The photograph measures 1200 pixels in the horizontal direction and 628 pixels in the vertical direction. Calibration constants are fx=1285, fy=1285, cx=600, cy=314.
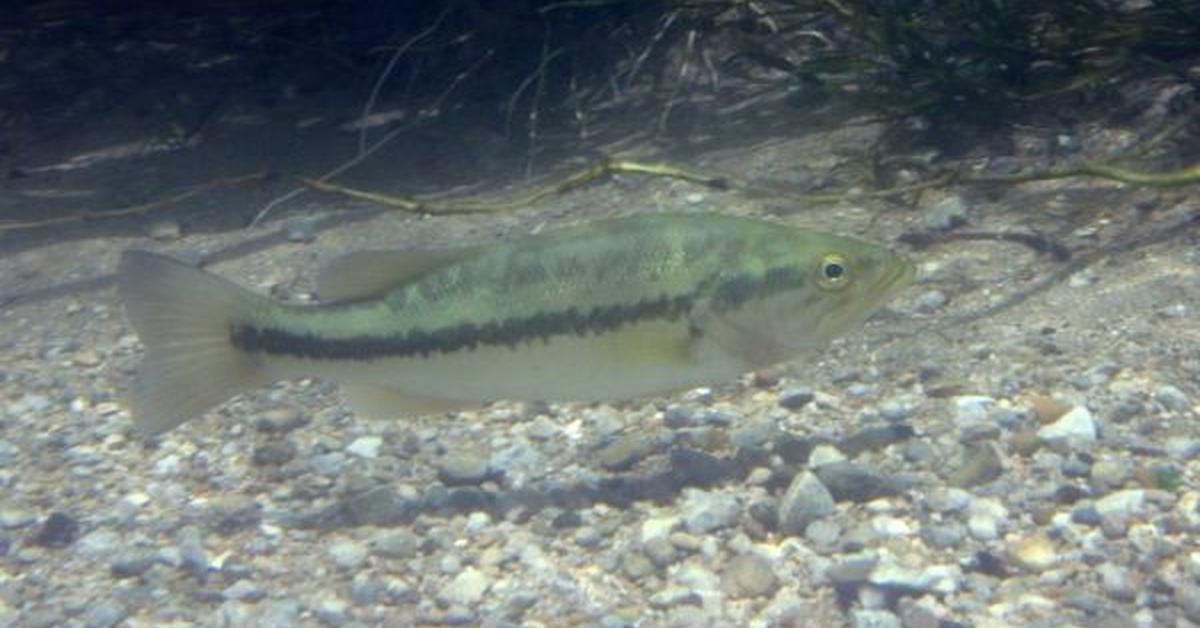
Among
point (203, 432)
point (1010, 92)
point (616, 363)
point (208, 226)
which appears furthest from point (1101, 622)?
point (208, 226)

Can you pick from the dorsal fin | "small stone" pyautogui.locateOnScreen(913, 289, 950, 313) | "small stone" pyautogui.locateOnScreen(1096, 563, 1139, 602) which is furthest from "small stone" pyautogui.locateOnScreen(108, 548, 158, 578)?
"small stone" pyautogui.locateOnScreen(913, 289, 950, 313)

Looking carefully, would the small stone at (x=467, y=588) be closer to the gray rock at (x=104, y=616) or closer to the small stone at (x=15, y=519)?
the gray rock at (x=104, y=616)

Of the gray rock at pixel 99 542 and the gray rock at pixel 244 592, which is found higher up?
the gray rock at pixel 99 542

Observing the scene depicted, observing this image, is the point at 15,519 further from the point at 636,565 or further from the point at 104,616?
the point at 636,565

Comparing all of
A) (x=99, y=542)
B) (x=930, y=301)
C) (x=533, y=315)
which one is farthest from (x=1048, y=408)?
(x=99, y=542)

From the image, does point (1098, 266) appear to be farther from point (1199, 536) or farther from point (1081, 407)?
point (1199, 536)

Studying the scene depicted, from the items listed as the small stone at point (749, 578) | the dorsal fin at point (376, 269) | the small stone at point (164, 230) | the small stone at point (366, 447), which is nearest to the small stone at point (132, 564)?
the small stone at point (366, 447)

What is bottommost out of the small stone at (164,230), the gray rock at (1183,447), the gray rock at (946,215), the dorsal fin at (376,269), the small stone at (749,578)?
the small stone at (749,578)

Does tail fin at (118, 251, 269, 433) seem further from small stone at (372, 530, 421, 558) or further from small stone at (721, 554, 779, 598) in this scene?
small stone at (721, 554, 779, 598)
